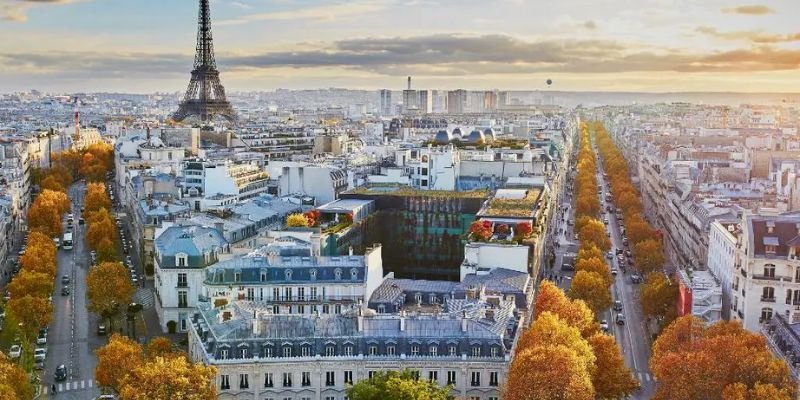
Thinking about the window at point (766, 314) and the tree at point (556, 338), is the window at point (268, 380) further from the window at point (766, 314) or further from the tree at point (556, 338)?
the window at point (766, 314)

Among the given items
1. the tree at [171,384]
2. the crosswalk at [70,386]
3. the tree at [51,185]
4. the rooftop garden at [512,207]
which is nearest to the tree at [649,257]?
the rooftop garden at [512,207]

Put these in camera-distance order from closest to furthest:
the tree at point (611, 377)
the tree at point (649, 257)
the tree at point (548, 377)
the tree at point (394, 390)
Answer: the tree at point (394, 390) → the tree at point (548, 377) → the tree at point (611, 377) → the tree at point (649, 257)

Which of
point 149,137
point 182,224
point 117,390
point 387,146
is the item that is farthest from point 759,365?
A: point 149,137

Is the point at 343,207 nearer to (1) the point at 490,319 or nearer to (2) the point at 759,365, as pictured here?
(1) the point at 490,319

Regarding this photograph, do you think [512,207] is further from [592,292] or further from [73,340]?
[73,340]

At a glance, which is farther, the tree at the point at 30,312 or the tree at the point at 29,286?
the tree at the point at 29,286

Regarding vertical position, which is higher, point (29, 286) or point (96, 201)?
point (96, 201)

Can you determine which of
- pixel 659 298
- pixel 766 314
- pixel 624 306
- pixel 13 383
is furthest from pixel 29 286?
pixel 766 314
